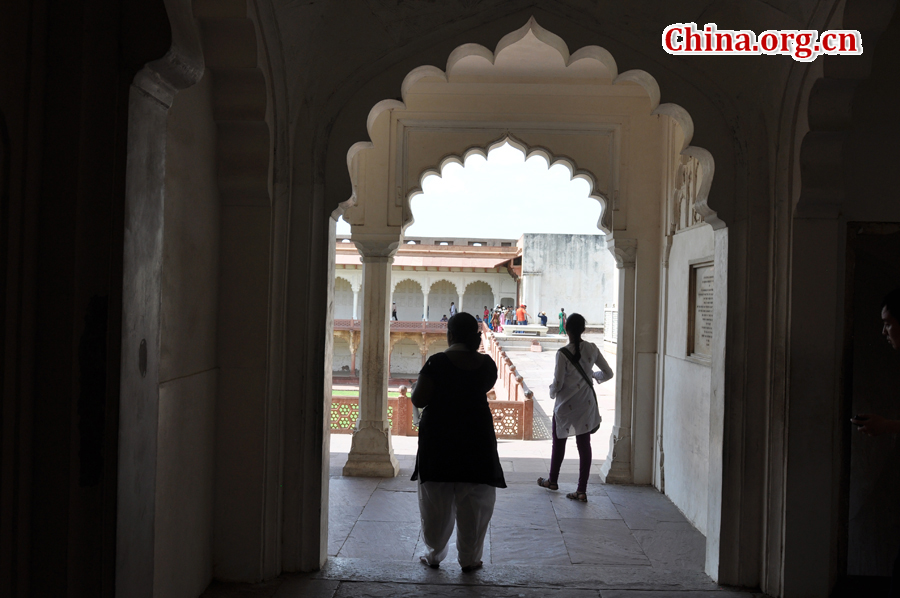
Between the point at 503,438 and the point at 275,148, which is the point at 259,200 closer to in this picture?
the point at 275,148

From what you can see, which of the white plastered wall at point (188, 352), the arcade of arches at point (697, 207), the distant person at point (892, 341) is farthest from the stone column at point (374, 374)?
the distant person at point (892, 341)

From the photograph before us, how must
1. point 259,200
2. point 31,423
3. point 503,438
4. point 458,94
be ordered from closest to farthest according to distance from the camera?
point 31,423 < point 259,200 < point 458,94 < point 503,438

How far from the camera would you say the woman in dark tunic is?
3.14m

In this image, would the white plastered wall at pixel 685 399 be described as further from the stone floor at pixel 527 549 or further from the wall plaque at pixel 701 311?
the stone floor at pixel 527 549

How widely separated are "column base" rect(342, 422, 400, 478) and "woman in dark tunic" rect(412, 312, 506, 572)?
2.48 meters

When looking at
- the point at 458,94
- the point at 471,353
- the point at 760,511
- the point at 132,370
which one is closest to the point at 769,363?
the point at 760,511

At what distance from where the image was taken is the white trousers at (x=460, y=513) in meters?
3.23

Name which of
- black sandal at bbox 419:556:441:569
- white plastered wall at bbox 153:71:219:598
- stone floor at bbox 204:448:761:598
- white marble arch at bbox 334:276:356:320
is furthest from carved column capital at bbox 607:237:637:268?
white marble arch at bbox 334:276:356:320

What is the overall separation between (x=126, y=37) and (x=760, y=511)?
10.5ft

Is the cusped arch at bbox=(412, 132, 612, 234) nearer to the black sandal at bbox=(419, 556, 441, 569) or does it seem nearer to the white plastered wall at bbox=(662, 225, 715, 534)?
the white plastered wall at bbox=(662, 225, 715, 534)

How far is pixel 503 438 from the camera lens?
329 inches

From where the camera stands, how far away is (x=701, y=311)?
4527 mm

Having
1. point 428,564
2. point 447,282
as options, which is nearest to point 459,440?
point 428,564
